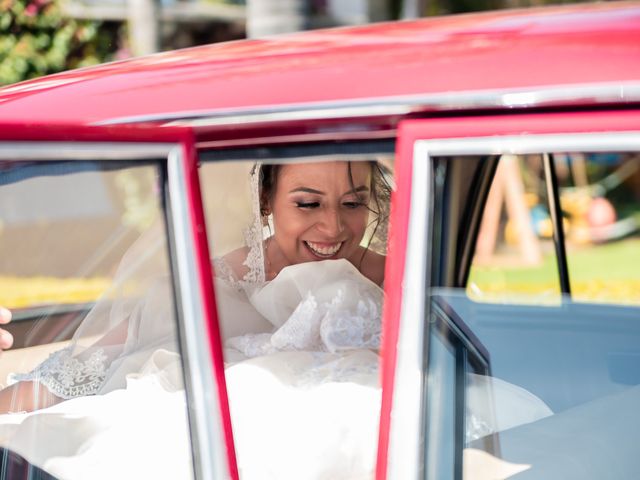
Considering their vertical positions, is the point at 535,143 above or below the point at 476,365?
above

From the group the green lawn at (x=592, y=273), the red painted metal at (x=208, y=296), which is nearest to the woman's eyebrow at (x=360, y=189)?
the red painted metal at (x=208, y=296)

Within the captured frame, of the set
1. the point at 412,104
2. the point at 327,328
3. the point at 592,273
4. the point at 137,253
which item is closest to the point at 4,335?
the point at 137,253

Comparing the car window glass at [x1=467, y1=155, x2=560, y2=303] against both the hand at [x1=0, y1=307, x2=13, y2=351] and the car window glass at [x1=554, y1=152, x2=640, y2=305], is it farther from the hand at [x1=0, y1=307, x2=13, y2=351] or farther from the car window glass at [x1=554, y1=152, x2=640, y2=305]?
the hand at [x1=0, y1=307, x2=13, y2=351]

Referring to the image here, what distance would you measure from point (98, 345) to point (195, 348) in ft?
0.97

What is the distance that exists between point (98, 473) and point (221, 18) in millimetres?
9846

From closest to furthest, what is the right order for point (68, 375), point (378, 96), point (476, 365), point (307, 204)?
point (378, 96) < point (476, 365) < point (68, 375) < point (307, 204)

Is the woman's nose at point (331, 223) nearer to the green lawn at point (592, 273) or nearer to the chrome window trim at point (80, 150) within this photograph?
the chrome window trim at point (80, 150)

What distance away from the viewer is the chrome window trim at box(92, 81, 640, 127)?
121 cm

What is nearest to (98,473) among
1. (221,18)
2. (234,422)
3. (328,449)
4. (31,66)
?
(234,422)

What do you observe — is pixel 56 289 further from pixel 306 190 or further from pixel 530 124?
pixel 530 124

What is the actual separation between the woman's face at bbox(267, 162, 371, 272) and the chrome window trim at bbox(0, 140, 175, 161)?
362mm

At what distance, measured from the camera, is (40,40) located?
8117 mm

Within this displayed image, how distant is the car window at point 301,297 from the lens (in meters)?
1.59

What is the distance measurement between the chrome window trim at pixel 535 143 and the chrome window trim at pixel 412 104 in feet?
0.17
